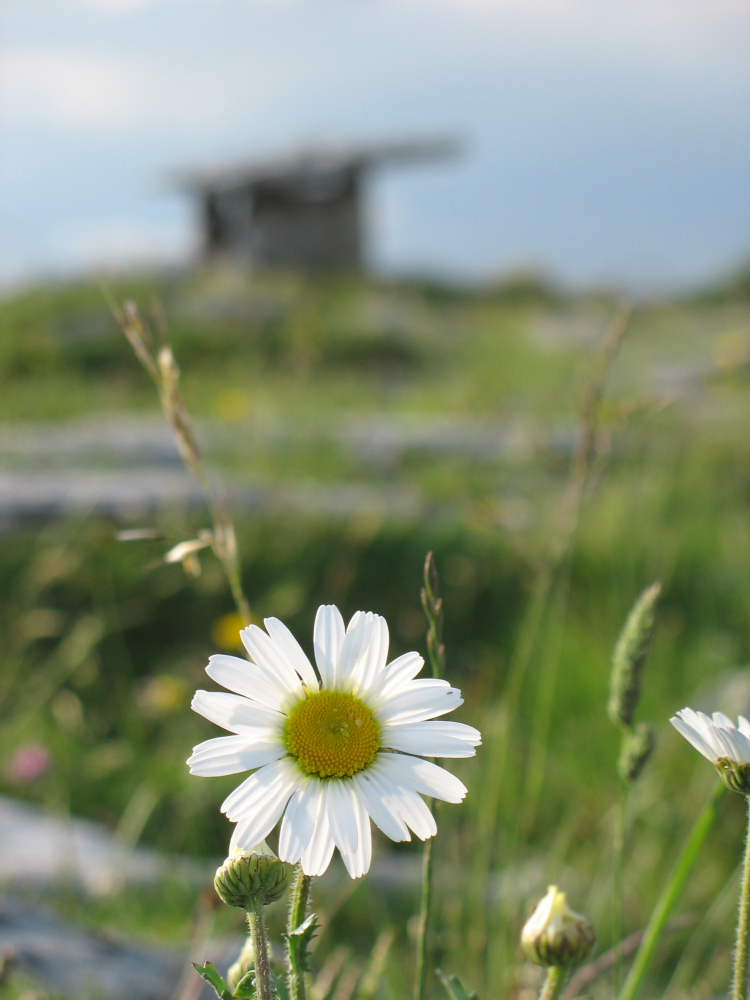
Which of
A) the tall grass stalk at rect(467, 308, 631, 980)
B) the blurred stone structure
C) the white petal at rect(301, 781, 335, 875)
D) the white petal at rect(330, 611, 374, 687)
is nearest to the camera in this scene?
the white petal at rect(301, 781, 335, 875)

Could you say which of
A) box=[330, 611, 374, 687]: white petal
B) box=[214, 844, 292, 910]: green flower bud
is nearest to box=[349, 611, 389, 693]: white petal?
box=[330, 611, 374, 687]: white petal

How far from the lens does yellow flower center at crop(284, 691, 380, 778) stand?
62cm

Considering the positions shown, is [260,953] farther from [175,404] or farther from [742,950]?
[175,404]

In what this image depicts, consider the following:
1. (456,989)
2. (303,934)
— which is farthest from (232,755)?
(456,989)

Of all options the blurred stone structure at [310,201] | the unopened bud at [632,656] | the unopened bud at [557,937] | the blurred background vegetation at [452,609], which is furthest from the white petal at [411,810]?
the blurred stone structure at [310,201]

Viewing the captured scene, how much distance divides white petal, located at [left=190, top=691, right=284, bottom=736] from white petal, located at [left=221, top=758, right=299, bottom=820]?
23mm

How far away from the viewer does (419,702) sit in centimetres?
64

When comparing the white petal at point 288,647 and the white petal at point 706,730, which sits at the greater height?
the white petal at point 288,647

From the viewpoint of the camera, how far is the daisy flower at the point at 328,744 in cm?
59

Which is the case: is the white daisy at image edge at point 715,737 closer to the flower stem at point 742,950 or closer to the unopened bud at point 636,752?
the flower stem at point 742,950

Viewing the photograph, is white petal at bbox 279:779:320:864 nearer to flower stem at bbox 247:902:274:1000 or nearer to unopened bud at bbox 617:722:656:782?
flower stem at bbox 247:902:274:1000

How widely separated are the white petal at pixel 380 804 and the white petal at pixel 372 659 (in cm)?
6

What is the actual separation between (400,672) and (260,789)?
12cm

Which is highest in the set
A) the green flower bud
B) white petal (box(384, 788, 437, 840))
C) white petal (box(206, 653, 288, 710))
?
white petal (box(206, 653, 288, 710))
